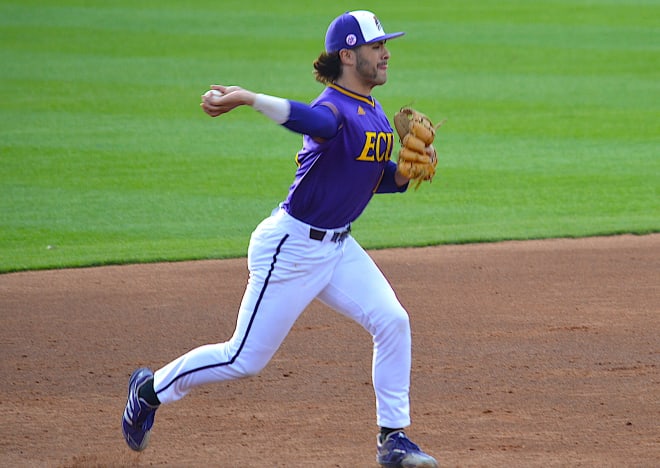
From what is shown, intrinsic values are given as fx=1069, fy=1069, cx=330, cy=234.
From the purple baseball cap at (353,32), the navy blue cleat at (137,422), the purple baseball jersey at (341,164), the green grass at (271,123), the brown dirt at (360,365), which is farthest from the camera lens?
the green grass at (271,123)

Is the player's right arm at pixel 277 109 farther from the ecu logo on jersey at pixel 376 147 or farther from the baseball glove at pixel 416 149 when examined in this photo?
the baseball glove at pixel 416 149

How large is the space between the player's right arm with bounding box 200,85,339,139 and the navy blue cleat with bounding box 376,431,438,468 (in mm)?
1326

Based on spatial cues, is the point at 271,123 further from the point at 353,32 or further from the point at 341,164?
the point at 341,164

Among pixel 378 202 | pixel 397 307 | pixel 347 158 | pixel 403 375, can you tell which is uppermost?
pixel 347 158

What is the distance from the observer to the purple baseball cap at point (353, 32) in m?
4.52

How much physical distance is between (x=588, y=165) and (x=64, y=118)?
22.5ft

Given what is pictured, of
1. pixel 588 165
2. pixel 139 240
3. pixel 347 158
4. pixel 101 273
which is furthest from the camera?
pixel 588 165

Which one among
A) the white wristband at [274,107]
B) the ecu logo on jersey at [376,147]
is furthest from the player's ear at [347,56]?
the white wristband at [274,107]

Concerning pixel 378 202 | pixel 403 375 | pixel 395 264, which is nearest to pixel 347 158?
pixel 403 375

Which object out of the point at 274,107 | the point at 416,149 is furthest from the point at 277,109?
the point at 416,149

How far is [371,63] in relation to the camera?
4.55m

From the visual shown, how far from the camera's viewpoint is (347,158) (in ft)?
14.6

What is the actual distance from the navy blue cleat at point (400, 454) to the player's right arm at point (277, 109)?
4.35 feet

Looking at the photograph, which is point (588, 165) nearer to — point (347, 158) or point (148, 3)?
point (347, 158)
